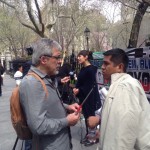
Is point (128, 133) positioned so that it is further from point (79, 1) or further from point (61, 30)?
point (61, 30)

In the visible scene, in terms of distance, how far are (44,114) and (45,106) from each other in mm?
65

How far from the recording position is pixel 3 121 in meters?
9.00

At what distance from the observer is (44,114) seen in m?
2.51

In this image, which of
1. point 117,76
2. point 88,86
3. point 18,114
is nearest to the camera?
point 18,114

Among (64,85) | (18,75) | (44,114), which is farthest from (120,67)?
(18,75)

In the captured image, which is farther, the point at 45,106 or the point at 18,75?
the point at 18,75

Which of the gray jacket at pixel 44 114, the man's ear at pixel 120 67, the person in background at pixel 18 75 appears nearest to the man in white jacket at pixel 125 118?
the man's ear at pixel 120 67

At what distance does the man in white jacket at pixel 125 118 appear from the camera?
2465mm

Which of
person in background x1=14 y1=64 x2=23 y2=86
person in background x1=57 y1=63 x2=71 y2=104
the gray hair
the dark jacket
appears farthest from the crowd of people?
person in background x1=14 y1=64 x2=23 y2=86

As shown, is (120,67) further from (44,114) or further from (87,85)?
(87,85)

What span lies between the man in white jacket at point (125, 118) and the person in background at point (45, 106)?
0.95 feet

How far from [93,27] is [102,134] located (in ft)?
113

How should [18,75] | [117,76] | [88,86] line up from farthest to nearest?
[18,75], [88,86], [117,76]

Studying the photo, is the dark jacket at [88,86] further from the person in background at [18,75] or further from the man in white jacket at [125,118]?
the person in background at [18,75]
